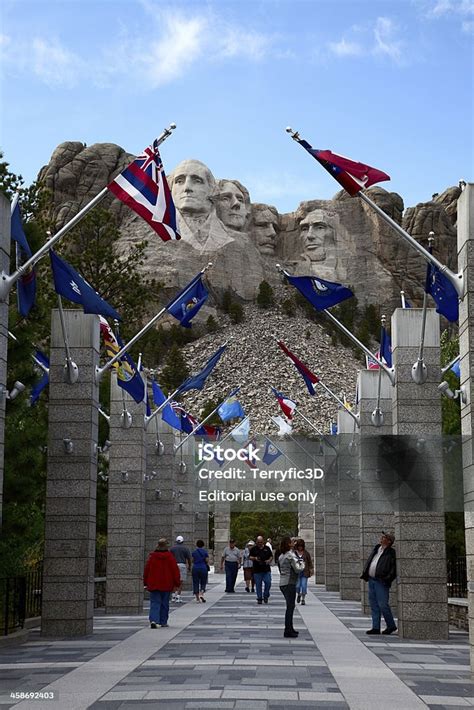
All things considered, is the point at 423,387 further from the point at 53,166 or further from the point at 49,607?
the point at 53,166

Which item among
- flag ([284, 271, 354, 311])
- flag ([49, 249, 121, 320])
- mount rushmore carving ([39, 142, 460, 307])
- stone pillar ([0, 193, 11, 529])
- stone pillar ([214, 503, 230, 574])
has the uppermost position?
mount rushmore carving ([39, 142, 460, 307])

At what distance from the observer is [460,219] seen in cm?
1210

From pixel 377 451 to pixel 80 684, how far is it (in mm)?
5126

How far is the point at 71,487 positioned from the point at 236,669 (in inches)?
267

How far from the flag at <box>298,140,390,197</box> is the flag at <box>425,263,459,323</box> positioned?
1423 mm

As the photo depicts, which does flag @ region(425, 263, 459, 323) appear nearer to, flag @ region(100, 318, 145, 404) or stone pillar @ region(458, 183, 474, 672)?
stone pillar @ region(458, 183, 474, 672)

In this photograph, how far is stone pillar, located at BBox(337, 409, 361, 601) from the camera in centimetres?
2714

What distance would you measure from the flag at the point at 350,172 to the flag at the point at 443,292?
1.42 metres

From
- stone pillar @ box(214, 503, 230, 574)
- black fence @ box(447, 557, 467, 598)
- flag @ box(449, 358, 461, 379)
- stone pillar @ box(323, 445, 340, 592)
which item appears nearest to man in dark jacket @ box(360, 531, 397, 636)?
flag @ box(449, 358, 461, 379)

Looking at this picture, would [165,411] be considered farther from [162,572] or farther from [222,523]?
[222,523]

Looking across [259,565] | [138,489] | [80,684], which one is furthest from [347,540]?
[80,684]

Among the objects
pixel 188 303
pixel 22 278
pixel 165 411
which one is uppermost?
pixel 188 303

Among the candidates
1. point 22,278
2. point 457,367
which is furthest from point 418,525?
point 457,367

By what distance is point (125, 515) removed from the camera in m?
23.1
